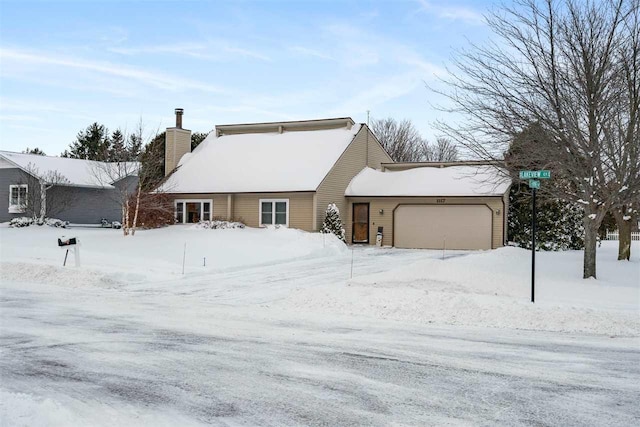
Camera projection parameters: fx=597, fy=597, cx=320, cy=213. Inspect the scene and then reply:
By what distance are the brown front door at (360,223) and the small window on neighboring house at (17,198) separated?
60.8 ft

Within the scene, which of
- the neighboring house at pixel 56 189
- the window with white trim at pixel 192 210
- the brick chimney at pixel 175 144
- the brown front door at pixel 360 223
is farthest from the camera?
the brick chimney at pixel 175 144

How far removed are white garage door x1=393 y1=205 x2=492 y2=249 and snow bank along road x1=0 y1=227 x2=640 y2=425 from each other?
17.4 meters

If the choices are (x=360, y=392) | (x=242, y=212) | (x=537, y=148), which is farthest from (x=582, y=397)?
(x=242, y=212)

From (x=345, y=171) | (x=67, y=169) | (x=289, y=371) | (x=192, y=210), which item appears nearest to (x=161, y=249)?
(x=192, y=210)

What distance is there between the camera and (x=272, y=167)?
30859mm

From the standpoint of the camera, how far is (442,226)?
28719 mm

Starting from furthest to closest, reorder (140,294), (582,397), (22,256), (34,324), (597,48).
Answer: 1. (22,256)
2. (597,48)
3. (140,294)
4. (34,324)
5. (582,397)

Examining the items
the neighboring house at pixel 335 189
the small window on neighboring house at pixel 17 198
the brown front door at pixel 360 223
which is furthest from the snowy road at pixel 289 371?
the small window on neighboring house at pixel 17 198

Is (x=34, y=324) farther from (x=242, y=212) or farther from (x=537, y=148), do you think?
(x=242, y=212)

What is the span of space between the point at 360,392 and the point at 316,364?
1291mm

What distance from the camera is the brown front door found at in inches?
1203

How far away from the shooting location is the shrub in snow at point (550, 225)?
2830 cm

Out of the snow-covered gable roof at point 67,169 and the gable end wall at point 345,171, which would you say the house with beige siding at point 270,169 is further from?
the snow-covered gable roof at point 67,169

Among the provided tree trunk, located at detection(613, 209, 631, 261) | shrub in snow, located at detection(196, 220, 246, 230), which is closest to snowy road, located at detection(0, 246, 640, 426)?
tree trunk, located at detection(613, 209, 631, 261)
